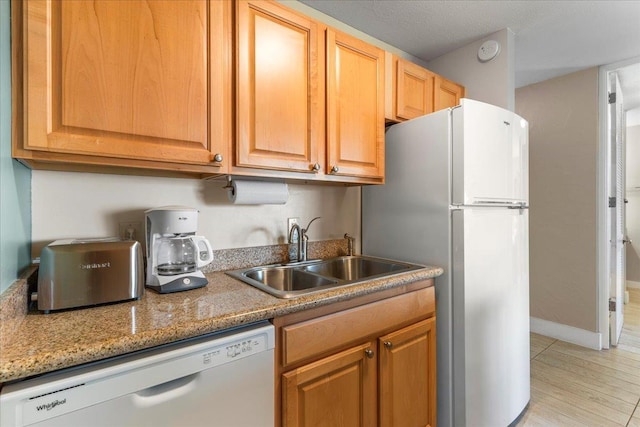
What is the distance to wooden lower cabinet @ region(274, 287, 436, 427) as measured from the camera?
1.04 m

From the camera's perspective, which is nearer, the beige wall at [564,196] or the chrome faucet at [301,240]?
the chrome faucet at [301,240]

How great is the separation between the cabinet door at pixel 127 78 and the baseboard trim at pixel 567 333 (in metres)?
3.35

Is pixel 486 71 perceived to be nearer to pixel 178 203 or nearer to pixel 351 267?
pixel 351 267

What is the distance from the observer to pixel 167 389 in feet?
2.65

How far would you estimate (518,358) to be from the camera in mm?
1767

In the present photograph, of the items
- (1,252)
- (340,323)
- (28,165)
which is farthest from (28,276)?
(340,323)

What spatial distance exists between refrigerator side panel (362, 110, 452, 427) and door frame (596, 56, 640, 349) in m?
2.05

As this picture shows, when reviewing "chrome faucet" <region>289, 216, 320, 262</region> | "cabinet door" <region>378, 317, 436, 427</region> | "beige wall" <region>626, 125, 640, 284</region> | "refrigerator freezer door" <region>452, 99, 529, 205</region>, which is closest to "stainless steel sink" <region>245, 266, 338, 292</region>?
"chrome faucet" <region>289, 216, 320, 262</region>

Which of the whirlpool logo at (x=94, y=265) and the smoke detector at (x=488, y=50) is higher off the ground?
the smoke detector at (x=488, y=50)

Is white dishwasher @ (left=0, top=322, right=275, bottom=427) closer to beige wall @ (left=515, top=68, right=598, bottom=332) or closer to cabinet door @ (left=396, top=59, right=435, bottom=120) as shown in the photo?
cabinet door @ (left=396, top=59, right=435, bottom=120)

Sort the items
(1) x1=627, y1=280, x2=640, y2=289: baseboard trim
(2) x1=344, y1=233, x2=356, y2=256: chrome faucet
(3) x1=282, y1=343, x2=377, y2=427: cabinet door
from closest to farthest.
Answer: (3) x1=282, y1=343, x2=377, y2=427: cabinet door
(2) x1=344, y1=233, x2=356, y2=256: chrome faucet
(1) x1=627, y1=280, x2=640, y2=289: baseboard trim

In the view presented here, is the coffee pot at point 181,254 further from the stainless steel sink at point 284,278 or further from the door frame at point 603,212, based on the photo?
the door frame at point 603,212

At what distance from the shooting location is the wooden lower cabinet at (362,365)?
104 centimetres

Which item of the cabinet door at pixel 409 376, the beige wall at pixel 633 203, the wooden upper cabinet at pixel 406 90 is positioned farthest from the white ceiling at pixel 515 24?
the beige wall at pixel 633 203
